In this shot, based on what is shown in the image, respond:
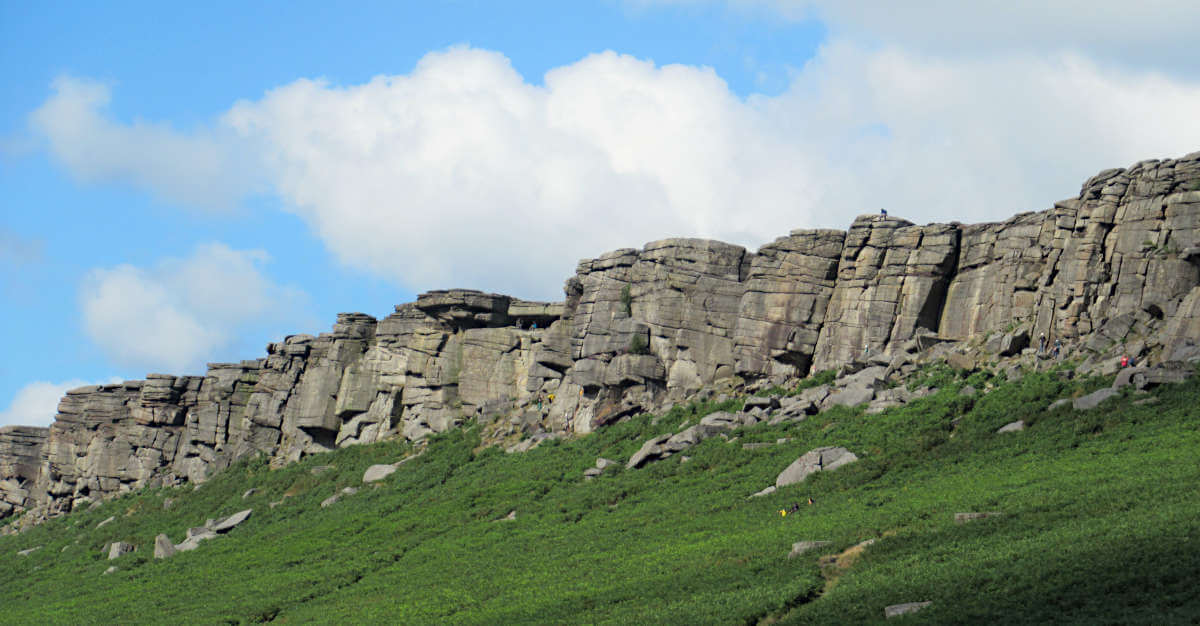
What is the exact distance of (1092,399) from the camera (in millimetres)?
49438

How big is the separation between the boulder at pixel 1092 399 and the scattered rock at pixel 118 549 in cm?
5259

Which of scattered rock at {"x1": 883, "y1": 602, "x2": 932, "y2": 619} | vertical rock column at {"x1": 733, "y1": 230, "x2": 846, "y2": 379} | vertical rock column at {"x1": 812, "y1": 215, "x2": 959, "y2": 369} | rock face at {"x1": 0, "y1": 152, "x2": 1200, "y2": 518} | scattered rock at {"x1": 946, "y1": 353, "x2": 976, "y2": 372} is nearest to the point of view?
scattered rock at {"x1": 883, "y1": 602, "x2": 932, "y2": 619}

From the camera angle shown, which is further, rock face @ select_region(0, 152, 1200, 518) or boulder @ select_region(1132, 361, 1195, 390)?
rock face @ select_region(0, 152, 1200, 518)

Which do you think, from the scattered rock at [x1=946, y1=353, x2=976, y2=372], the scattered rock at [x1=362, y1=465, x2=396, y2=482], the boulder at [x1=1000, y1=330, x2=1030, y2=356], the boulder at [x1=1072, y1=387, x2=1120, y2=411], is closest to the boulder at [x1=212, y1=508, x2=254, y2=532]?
the scattered rock at [x1=362, y1=465, x2=396, y2=482]

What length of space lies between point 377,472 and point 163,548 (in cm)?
1250

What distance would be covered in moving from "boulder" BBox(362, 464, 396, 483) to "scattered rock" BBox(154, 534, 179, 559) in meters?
11.3

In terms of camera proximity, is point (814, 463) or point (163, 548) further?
point (163, 548)

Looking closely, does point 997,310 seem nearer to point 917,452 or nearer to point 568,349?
point 917,452

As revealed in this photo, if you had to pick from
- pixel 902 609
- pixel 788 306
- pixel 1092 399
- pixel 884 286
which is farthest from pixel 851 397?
pixel 902 609

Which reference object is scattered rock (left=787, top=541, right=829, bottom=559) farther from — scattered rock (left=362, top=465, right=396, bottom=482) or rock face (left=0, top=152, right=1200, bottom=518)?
scattered rock (left=362, top=465, right=396, bottom=482)

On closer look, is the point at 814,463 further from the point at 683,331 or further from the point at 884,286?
the point at 683,331

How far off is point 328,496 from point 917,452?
37565 mm

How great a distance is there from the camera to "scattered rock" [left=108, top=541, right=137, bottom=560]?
2891 inches

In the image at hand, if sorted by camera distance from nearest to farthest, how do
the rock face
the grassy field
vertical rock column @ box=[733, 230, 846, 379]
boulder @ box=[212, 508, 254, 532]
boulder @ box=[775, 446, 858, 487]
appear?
1. the grassy field
2. boulder @ box=[775, 446, 858, 487]
3. the rock face
4. vertical rock column @ box=[733, 230, 846, 379]
5. boulder @ box=[212, 508, 254, 532]
